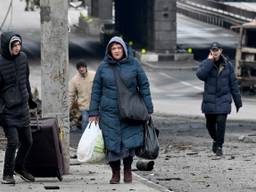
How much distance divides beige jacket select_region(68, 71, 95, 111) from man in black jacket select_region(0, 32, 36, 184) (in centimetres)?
574

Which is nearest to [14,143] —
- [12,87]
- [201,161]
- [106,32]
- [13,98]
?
[13,98]

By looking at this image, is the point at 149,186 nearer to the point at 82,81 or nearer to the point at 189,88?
the point at 82,81

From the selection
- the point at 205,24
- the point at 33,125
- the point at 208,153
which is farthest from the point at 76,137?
the point at 205,24

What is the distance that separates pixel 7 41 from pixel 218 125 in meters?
5.17

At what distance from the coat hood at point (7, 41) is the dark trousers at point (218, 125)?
4.99m

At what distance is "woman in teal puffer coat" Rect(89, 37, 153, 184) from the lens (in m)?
11.0

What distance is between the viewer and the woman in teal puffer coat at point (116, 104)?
35.9ft

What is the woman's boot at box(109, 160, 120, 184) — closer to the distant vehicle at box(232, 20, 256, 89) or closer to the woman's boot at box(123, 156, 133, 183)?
the woman's boot at box(123, 156, 133, 183)

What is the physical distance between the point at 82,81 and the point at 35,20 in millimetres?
49653

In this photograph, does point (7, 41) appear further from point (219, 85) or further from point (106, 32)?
point (106, 32)

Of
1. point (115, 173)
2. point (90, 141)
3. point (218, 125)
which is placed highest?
point (90, 141)

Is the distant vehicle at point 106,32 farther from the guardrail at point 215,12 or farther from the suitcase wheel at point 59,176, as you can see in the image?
the suitcase wheel at point 59,176

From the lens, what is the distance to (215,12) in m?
61.7

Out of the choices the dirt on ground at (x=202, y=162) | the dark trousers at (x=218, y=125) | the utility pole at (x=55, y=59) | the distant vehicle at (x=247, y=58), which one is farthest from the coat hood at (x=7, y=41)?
the distant vehicle at (x=247, y=58)
